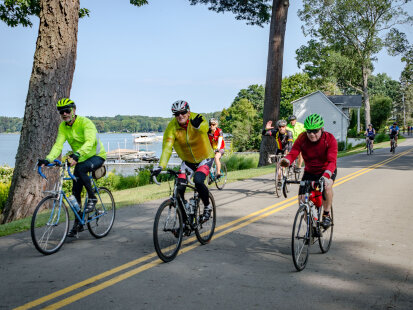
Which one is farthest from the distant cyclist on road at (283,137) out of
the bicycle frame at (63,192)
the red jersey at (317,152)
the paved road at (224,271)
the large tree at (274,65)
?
the large tree at (274,65)

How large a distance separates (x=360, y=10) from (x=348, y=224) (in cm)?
5365

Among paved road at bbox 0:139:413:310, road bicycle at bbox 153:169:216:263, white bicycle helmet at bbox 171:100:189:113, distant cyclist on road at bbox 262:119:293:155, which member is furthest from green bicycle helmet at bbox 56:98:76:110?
distant cyclist on road at bbox 262:119:293:155

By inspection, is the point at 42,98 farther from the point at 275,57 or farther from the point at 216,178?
the point at 275,57

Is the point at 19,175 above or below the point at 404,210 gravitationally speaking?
above

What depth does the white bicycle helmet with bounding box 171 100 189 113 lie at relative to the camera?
6086 millimetres

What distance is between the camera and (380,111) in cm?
7869

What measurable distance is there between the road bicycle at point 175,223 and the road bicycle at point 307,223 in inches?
63.3

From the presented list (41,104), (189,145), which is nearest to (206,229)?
(189,145)

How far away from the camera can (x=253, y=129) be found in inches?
3162

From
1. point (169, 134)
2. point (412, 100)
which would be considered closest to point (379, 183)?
point (169, 134)

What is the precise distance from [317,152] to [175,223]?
→ 7.29 feet

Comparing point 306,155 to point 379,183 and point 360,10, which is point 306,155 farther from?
point 360,10

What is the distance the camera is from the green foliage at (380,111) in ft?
258

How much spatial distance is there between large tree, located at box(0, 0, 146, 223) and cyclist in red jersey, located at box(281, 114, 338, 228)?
6616mm
